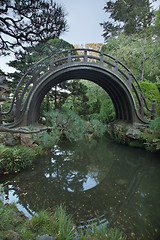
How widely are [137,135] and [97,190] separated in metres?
4.62

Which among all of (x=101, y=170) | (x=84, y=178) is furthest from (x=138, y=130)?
(x=84, y=178)

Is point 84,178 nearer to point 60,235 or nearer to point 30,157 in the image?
point 30,157

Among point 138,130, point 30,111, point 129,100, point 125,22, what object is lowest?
point 138,130

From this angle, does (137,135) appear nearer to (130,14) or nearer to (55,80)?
(55,80)

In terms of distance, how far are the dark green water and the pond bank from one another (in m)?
1.04

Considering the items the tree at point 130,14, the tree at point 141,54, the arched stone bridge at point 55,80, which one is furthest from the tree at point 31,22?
the tree at point 130,14

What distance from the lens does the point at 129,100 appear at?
7.61m

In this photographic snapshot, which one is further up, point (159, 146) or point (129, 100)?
point (129, 100)

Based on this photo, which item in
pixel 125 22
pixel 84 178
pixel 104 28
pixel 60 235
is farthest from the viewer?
pixel 104 28

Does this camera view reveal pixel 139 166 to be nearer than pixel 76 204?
No

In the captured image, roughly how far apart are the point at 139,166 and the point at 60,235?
4.23m

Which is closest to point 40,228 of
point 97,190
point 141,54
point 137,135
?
point 97,190

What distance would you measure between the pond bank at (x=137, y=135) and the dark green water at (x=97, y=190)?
104 centimetres

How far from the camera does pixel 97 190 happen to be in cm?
345
